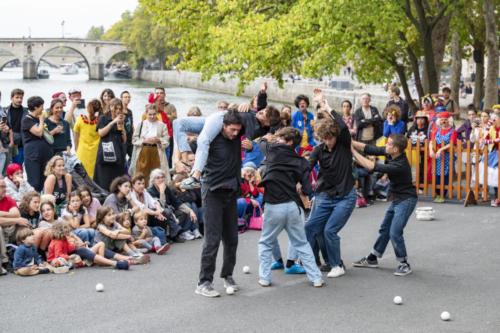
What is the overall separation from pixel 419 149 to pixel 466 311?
25.0 feet

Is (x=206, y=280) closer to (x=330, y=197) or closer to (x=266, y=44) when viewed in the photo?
(x=330, y=197)

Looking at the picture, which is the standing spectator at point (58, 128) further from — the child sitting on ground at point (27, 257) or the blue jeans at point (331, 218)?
the blue jeans at point (331, 218)

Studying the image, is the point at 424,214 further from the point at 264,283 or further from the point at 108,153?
the point at 264,283

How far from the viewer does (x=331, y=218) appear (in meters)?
9.86

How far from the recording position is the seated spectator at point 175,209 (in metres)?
12.2

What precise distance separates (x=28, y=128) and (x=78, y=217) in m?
2.41

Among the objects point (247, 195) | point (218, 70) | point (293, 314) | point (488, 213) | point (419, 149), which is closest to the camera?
point (293, 314)

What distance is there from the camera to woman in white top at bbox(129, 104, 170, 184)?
1419cm

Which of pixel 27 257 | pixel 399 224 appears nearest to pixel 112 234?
pixel 27 257

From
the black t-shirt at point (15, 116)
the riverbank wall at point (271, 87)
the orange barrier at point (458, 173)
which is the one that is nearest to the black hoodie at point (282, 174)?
the black t-shirt at point (15, 116)

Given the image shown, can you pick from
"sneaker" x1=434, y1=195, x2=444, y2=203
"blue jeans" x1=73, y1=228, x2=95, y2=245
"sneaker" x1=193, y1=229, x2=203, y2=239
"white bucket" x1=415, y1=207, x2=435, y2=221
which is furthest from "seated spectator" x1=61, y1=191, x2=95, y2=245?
"sneaker" x1=434, y1=195, x2=444, y2=203

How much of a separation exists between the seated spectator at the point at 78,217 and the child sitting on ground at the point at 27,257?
2.47 feet

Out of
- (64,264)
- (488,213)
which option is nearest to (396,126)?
(488,213)

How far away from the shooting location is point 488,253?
36.8ft
